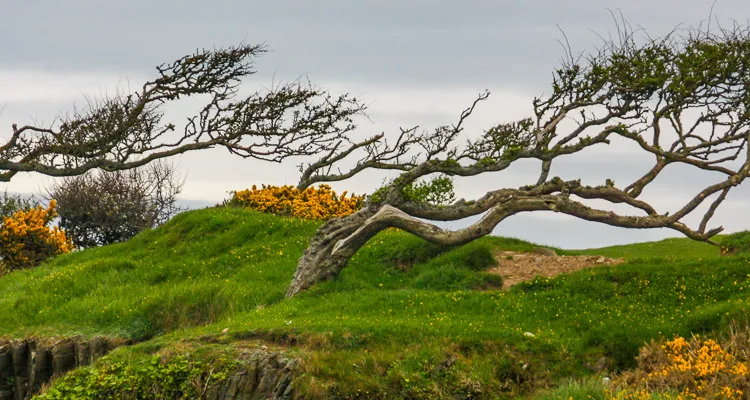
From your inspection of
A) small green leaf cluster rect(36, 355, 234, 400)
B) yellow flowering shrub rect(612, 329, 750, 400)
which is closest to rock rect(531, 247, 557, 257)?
yellow flowering shrub rect(612, 329, 750, 400)

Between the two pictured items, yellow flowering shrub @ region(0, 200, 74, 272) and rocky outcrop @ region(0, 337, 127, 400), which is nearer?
rocky outcrop @ region(0, 337, 127, 400)

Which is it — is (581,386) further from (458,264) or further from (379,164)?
(379,164)

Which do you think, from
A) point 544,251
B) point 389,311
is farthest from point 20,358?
point 544,251

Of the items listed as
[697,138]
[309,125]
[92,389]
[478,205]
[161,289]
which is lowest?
[92,389]

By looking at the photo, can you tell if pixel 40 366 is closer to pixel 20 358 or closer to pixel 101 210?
pixel 20 358

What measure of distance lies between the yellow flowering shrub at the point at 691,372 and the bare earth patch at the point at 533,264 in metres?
6.99

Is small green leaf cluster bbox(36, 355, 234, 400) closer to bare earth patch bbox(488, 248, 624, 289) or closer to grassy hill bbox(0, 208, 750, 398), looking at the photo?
grassy hill bbox(0, 208, 750, 398)

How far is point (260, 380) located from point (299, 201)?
19.9m

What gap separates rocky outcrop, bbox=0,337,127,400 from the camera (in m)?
21.1

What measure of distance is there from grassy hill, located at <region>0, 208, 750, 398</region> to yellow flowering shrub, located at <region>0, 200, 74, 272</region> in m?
7.50

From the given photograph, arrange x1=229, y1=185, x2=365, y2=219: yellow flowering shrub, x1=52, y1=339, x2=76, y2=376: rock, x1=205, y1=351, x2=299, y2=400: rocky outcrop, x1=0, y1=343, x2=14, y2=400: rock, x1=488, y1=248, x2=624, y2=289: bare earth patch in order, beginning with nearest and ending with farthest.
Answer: x1=205, y1=351, x2=299, y2=400: rocky outcrop
x1=52, y1=339, x2=76, y2=376: rock
x1=0, y1=343, x2=14, y2=400: rock
x1=488, y1=248, x2=624, y2=289: bare earth patch
x1=229, y1=185, x2=365, y2=219: yellow flowering shrub

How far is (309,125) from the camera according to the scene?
35.8m

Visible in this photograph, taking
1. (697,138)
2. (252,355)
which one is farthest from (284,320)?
(697,138)

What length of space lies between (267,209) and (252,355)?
772 inches
